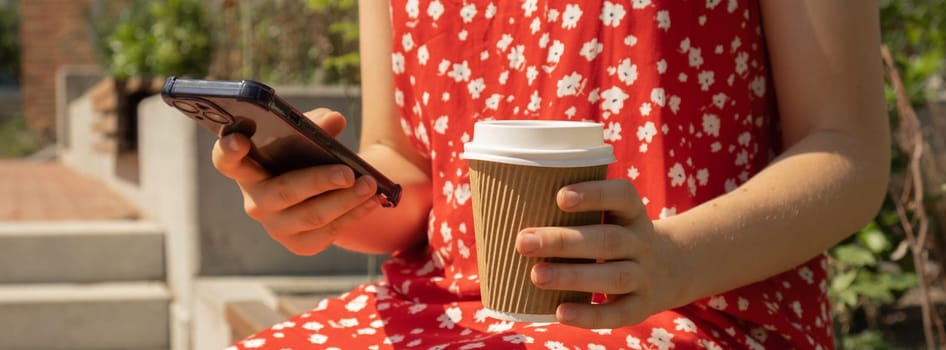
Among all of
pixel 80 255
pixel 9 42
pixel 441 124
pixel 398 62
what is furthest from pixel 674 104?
pixel 9 42

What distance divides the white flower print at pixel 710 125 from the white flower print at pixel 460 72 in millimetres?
342

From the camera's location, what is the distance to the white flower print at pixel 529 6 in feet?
4.59

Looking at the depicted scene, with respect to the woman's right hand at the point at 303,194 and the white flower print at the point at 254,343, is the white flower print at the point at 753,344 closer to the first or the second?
the woman's right hand at the point at 303,194

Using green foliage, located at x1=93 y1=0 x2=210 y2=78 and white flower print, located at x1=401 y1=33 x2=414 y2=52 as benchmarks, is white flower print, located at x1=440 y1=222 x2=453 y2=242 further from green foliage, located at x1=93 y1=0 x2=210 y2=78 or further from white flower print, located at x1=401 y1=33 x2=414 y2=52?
green foliage, located at x1=93 y1=0 x2=210 y2=78

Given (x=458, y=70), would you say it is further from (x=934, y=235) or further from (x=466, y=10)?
(x=934, y=235)

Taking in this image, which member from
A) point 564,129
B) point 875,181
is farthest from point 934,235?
point 564,129

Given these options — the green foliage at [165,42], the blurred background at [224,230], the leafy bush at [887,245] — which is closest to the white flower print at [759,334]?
the blurred background at [224,230]

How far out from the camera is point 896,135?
130 inches

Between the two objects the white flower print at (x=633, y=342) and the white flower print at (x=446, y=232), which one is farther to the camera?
the white flower print at (x=446, y=232)

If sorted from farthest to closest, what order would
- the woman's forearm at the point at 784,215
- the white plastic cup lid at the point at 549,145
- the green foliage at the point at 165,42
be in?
1. the green foliage at the point at 165,42
2. the woman's forearm at the point at 784,215
3. the white plastic cup lid at the point at 549,145

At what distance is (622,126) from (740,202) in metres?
0.22

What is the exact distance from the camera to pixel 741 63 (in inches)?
52.0

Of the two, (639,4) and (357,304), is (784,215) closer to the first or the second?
(639,4)

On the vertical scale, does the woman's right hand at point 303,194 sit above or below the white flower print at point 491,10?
below
